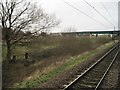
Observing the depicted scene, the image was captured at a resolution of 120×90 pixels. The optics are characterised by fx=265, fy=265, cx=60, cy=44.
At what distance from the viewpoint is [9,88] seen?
12.5 meters

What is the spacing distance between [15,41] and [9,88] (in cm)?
1594

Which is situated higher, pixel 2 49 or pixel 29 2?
pixel 29 2

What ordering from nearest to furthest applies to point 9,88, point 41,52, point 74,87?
1. point 74,87
2. point 9,88
3. point 41,52

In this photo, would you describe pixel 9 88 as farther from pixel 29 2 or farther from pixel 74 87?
pixel 29 2

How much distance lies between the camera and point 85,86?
1207cm

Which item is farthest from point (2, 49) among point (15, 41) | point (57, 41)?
point (57, 41)

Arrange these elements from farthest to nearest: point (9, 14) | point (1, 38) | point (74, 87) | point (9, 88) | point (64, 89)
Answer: point (9, 14)
point (1, 38)
point (9, 88)
point (74, 87)
point (64, 89)

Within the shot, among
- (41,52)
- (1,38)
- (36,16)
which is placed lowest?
(41,52)

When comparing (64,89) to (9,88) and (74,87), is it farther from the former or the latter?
(9,88)

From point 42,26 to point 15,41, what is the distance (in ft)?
14.3

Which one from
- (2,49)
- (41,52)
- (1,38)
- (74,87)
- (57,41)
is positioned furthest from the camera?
(57,41)

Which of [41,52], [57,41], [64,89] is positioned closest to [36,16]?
[41,52]

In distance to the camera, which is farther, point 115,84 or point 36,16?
point 36,16

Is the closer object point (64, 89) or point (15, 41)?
point (64, 89)
